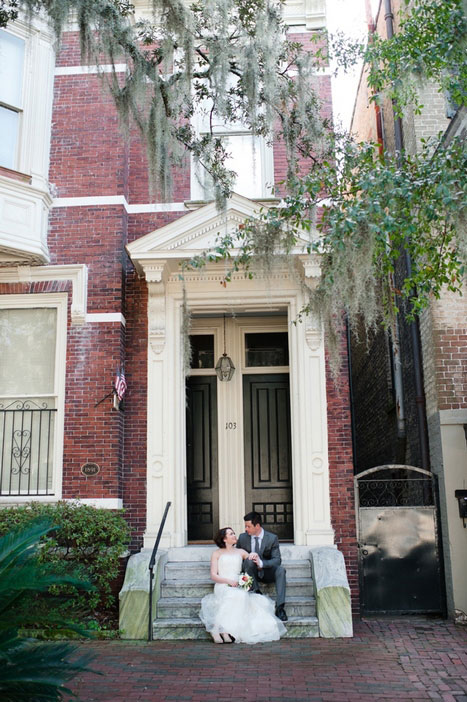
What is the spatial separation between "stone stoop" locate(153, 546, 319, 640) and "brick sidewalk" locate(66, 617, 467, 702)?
0.18m

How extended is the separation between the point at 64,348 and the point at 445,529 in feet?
18.0

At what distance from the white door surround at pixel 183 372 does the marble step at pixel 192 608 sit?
100 cm

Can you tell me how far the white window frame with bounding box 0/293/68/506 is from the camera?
9117 millimetres

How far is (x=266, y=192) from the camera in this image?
10.3 metres

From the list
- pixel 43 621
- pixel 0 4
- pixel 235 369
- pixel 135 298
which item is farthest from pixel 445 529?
pixel 0 4

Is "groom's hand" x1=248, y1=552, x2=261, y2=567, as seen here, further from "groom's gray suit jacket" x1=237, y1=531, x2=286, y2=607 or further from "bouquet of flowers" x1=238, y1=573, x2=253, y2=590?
"bouquet of flowers" x1=238, y1=573, x2=253, y2=590

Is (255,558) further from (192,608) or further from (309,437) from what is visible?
(309,437)

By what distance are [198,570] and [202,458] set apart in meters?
1.99

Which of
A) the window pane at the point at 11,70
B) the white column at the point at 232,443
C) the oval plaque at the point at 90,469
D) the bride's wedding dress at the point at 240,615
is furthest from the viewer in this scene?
the white column at the point at 232,443

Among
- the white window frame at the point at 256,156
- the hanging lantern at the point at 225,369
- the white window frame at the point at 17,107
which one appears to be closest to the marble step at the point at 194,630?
the hanging lantern at the point at 225,369

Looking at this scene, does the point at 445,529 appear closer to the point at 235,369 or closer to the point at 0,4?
the point at 235,369

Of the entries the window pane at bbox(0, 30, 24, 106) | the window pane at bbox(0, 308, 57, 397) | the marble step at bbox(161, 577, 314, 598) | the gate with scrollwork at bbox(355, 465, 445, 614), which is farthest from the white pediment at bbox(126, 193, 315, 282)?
the marble step at bbox(161, 577, 314, 598)

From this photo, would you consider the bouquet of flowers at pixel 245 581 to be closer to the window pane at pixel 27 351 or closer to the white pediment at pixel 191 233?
the window pane at pixel 27 351

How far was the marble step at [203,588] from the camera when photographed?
8.34m
